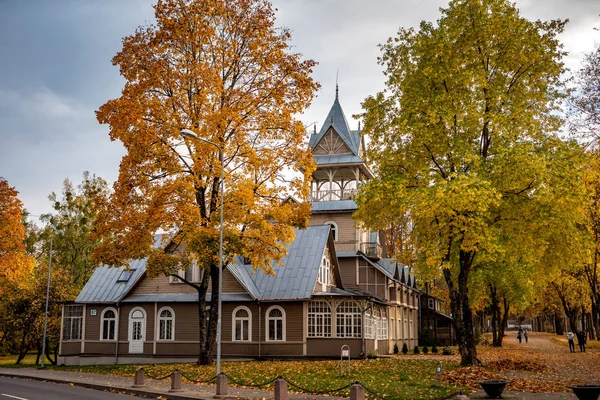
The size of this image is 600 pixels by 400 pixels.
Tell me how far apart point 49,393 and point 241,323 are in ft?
51.1

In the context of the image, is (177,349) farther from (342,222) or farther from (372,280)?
(342,222)

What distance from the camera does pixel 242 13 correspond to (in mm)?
25969

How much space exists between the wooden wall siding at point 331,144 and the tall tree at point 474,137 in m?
19.1

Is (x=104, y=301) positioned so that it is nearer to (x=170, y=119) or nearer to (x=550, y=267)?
(x=170, y=119)

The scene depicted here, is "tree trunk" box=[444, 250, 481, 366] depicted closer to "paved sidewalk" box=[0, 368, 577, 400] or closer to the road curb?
Result: "paved sidewalk" box=[0, 368, 577, 400]

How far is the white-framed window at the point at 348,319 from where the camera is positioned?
32.2m

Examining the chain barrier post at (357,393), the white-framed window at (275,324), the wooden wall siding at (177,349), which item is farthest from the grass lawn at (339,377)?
the white-framed window at (275,324)

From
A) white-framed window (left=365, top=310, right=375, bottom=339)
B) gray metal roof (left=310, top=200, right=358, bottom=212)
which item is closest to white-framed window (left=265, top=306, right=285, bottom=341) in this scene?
white-framed window (left=365, top=310, right=375, bottom=339)

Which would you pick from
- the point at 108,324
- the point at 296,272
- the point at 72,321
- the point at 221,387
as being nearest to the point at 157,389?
the point at 221,387

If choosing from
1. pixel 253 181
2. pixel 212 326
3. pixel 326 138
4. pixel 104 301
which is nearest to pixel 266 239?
pixel 253 181

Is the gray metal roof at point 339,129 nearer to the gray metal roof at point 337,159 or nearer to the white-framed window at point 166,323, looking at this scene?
the gray metal roof at point 337,159

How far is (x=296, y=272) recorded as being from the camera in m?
34.2

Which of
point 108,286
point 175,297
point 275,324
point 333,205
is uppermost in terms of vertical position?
point 333,205

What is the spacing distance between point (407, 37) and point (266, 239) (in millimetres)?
10791
